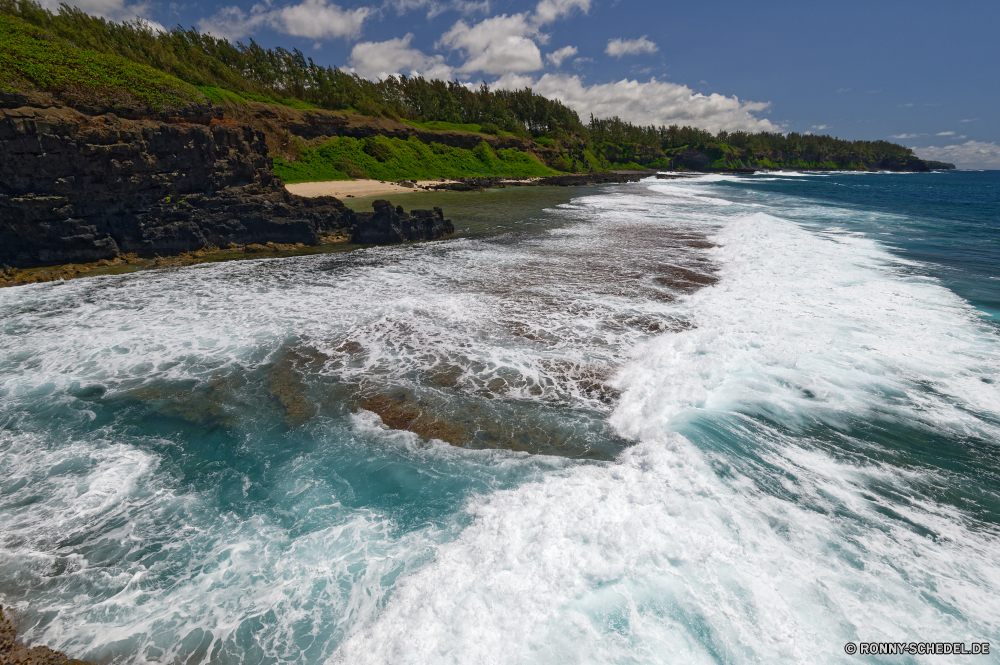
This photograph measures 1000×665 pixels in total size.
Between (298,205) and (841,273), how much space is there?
21242 mm

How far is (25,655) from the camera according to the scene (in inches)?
127

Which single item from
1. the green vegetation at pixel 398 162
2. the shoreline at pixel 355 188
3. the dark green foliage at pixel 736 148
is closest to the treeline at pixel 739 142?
the dark green foliage at pixel 736 148

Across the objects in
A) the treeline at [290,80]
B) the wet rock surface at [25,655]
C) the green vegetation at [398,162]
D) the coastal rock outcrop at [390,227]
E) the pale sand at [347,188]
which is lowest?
the wet rock surface at [25,655]

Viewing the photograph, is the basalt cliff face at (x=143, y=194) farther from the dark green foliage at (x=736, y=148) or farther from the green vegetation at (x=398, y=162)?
the dark green foliage at (x=736, y=148)

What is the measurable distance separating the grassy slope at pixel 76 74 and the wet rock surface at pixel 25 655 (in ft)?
55.4

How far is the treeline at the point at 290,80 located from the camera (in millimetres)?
29375

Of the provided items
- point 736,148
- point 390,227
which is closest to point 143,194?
point 390,227

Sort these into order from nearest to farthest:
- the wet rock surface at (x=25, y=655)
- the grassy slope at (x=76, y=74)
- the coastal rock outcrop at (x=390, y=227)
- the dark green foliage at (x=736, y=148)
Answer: the wet rock surface at (x=25, y=655) → the grassy slope at (x=76, y=74) → the coastal rock outcrop at (x=390, y=227) → the dark green foliage at (x=736, y=148)

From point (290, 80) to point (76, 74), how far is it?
4561cm

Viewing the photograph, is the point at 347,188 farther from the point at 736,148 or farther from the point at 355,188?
the point at 736,148

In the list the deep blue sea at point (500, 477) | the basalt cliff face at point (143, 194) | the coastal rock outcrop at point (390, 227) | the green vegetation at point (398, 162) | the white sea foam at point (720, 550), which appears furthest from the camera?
the green vegetation at point (398, 162)

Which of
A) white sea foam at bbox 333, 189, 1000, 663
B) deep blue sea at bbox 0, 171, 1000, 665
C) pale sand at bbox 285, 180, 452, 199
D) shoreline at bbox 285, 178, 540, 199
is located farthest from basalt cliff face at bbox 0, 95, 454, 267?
white sea foam at bbox 333, 189, 1000, 663

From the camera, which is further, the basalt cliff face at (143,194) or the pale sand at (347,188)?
the pale sand at (347,188)

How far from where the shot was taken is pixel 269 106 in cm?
4128
